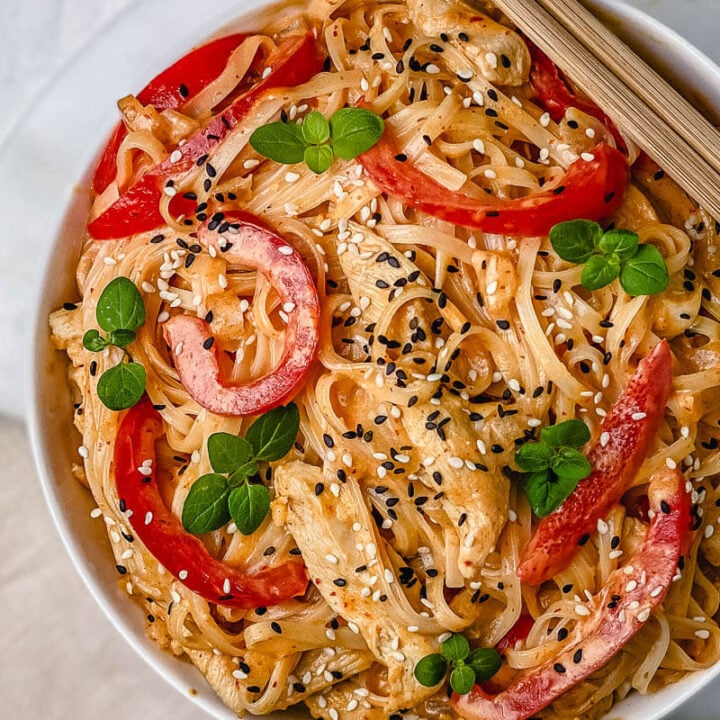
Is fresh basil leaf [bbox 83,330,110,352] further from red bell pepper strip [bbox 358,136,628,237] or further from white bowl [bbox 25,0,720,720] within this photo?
red bell pepper strip [bbox 358,136,628,237]

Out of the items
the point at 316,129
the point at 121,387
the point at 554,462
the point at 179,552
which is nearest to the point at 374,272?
the point at 316,129

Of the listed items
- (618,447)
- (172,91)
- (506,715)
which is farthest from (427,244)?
(506,715)

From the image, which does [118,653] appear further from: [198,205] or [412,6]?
[412,6]

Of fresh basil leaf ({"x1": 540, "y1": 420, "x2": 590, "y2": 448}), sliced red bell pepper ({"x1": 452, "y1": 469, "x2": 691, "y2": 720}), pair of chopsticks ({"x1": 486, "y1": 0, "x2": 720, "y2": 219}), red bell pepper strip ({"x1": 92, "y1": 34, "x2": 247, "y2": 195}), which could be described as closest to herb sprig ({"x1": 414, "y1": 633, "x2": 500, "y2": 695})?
sliced red bell pepper ({"x1": 452, "y1": 469, "x2": 691, "y2": 720})

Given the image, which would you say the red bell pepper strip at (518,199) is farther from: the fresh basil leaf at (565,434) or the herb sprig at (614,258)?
the fresh basil leaf at (565,434)

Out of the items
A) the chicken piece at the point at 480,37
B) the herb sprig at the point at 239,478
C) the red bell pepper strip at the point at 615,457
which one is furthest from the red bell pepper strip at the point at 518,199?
the herb sprig at the point at 239,478

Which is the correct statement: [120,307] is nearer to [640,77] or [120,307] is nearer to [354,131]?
[354,131]

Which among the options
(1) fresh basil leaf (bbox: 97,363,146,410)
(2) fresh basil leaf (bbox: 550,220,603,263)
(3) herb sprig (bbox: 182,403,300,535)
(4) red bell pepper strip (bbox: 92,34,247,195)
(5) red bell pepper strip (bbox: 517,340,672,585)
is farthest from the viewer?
(4) red bell pepper strip (bbox: 92,34,247,195)
